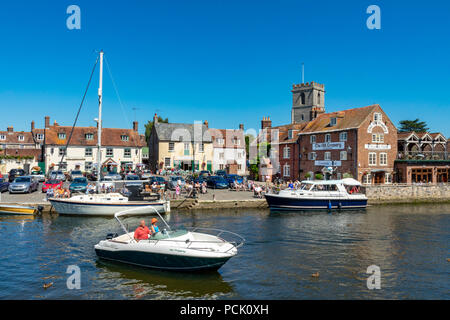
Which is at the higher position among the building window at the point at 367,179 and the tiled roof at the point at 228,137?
the tiled roof at the point at 228,137

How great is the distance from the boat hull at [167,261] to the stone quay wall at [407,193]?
29397 mm

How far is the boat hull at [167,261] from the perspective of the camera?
1468 cm

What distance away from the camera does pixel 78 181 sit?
119ft

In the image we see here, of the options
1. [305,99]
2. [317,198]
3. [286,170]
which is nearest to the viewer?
[317,198]

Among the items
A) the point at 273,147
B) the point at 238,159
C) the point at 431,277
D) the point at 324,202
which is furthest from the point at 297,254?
the point at 238,159

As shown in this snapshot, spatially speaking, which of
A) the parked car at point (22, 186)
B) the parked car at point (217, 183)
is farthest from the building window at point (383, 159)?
the parked car at point (22, 186)

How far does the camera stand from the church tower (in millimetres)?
90188

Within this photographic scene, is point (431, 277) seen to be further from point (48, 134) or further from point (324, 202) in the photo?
point (48, 134)

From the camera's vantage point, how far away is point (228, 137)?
70625mm

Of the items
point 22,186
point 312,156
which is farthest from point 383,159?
point 22,186

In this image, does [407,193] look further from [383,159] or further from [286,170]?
[286,170]

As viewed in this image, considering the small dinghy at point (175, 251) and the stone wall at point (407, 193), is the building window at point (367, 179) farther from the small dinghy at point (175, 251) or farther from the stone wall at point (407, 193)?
the small dinghy at point (175, 251)

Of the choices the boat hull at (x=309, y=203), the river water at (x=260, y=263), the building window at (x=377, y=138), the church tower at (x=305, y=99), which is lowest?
the river water at (x=260, y=263)

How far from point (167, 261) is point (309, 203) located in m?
21.3
